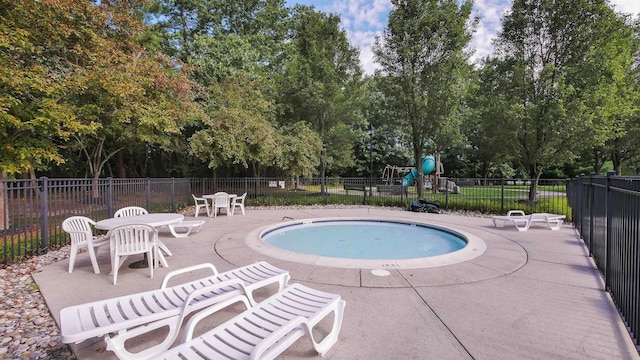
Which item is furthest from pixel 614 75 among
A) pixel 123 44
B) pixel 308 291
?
pixel 123 44

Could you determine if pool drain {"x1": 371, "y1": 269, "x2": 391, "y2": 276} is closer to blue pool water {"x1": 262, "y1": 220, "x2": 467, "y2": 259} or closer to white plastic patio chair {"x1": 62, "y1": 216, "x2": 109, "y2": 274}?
blue pool water {"x1": 262, "y1": 220, "x2": 467, "y2": 259}

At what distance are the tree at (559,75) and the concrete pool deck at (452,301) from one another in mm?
8131

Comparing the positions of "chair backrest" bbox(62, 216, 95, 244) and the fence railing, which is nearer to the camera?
"chair backrest" bbox(62, 216, 95, 244)

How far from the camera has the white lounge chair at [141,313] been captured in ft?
7.41

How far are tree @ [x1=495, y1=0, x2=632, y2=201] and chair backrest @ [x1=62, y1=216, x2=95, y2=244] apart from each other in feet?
47.5

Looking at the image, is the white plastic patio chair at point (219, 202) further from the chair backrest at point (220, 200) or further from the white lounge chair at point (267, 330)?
the white lounge chair at point (267, 330)

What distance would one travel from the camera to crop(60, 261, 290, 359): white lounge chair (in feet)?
7.41

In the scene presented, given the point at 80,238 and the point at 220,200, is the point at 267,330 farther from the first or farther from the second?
the point at 220,200

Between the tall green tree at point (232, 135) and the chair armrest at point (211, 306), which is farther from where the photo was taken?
the tall green tree at point (232, 135)

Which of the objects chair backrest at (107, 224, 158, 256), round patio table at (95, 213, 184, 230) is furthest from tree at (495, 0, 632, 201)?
chair backrest at (107, 224, 158, 256)

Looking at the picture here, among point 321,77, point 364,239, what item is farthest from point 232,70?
point 364,239

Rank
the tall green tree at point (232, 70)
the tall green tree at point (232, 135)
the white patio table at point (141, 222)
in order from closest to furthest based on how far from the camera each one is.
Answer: the white patio table at point (141, 222) → the tall green tree at point (232, 135) → the tall green tree at point (232, 70)

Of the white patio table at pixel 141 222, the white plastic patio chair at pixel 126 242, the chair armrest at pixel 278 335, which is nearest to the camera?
the chair armrest at pixel 278 335

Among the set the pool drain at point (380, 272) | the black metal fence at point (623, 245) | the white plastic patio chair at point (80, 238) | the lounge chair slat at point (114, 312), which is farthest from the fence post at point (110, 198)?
the black metal fence at point (623, 245)
